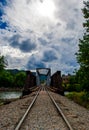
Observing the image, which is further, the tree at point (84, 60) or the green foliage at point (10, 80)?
the green foliage at point (10, 80)

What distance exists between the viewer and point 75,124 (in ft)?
37.0

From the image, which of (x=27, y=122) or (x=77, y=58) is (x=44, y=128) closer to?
(x=27, y=122)

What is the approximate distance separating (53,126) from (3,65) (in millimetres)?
80150

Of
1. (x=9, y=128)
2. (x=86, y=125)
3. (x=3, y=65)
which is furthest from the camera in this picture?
(x=3, y=65)

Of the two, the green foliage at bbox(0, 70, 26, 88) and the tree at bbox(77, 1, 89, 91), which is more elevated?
the green foliage at bbox(0, 70, 26, 88)

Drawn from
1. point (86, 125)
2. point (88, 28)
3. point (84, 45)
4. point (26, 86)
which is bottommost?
point (86, 125)

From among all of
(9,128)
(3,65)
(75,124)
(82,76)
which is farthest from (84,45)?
(3,65)

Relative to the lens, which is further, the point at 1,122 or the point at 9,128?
the point at 1,122

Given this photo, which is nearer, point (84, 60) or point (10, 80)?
point (84, 60)

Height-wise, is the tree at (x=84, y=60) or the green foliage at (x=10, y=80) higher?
the green foliage at (x=10, y=80)

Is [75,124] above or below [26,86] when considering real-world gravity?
below

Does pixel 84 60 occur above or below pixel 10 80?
below

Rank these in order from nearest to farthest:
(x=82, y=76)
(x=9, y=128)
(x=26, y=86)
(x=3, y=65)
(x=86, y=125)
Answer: (x=9, y=128) → (x=86, y=125) → (x=82, y=76) → (x=26, y=86) → (x=3, y=65)

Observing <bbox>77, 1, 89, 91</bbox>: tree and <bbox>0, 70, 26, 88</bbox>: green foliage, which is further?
<bbox>0, 70, 26, 88</bbox>: green foliage
